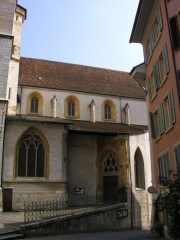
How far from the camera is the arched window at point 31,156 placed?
20594mm

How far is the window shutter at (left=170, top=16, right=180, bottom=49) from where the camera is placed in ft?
43.7

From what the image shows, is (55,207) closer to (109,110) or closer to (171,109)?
(171,109)

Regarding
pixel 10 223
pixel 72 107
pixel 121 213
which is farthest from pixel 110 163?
pixel 10 223

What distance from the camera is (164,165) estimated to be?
48.8ft

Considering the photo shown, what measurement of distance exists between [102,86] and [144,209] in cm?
1438

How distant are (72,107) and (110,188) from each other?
9.40 m

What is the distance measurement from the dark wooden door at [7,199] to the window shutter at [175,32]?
13.0 meters

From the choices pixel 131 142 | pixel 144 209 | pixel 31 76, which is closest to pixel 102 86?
pixel 31 76

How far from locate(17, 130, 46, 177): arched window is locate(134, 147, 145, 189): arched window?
7.58 m

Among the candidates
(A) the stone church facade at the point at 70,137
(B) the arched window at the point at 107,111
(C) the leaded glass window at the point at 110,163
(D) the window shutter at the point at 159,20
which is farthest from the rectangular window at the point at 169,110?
(B) the arched window at the point at 107,111

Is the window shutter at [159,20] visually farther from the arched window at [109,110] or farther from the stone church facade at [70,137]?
the arched window at [109,110]

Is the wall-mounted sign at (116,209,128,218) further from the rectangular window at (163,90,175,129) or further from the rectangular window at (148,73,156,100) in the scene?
the rectangular window at (148,73,156,100)

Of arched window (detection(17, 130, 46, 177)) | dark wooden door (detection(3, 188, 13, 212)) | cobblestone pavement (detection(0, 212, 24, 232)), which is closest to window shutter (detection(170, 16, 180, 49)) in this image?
cobblestone pavement (detection(0, 212, 24, 232))

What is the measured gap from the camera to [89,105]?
3019 centimetres
